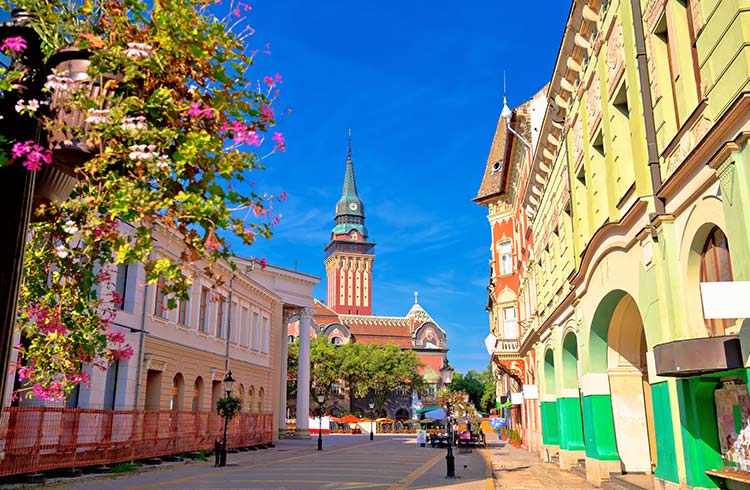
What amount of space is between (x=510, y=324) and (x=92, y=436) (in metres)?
26.3

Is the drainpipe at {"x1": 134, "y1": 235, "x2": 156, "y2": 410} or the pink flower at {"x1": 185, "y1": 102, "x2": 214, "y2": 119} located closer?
the pink flower at {"x1": 185, "y1": 102, "x2": 214, "y2": 119}

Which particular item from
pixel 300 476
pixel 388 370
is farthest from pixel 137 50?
pixel 388 370

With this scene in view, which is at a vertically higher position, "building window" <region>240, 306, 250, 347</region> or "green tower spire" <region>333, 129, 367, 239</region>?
"green tower spire" <region>333, 129, 367, 239</region>

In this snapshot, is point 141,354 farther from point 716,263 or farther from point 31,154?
point 31,154

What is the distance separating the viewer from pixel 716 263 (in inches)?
327

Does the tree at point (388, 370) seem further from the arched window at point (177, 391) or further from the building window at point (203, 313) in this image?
the arched window at point (177, 391)

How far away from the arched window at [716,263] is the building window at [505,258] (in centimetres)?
3127

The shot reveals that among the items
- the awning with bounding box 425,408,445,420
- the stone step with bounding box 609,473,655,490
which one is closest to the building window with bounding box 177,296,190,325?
the awning with bounding box 425,408,445,420

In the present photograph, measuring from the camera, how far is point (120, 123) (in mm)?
3594

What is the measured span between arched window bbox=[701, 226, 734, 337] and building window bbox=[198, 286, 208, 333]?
26254mm

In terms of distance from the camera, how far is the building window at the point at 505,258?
4006 cm

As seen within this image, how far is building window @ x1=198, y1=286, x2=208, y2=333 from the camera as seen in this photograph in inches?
1242

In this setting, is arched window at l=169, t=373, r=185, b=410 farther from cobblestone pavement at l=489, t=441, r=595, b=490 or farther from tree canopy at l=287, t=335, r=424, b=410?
tree canopy at l=287, t=335, r=424, b=410

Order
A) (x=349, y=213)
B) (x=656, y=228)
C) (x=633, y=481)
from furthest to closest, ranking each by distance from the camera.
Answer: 1. (x=349, y=213)
2. (x=633, y=481)
3. (x=656, y=228)
